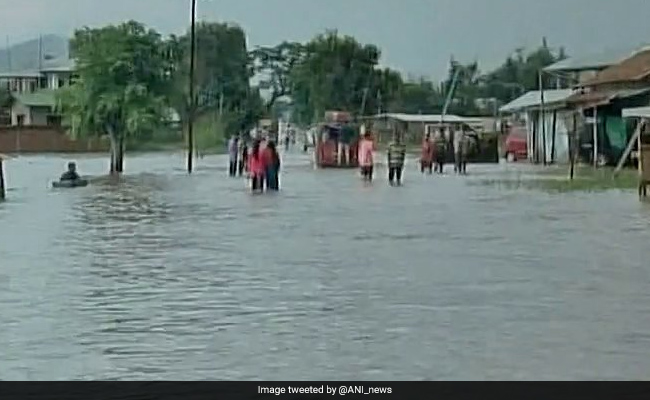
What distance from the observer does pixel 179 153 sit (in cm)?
3378

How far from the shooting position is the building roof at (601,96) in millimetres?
30344

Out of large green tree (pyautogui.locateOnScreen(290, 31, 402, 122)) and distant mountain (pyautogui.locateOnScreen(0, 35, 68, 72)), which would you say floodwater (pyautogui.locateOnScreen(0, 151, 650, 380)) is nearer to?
distant mountain (pyautogui.locateOnScreen(0, 35, 68, 72))

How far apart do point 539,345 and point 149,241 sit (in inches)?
264

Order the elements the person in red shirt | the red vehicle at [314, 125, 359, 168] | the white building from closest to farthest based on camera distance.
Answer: the person in red shirt < the white building < the red vehicle at [314, 125, 359, 168]

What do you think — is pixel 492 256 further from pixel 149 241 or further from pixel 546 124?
pixel 546 124

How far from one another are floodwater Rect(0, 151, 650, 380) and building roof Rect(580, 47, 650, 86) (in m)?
13.1

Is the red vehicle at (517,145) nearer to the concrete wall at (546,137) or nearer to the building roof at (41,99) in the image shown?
the concrete wall at (546,137)

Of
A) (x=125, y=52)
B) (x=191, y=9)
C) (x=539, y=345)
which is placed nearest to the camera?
(x=539, y=345)

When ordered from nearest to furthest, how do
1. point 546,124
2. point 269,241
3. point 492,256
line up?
1. point 492,256
2. point 269,241
3. point 546,124

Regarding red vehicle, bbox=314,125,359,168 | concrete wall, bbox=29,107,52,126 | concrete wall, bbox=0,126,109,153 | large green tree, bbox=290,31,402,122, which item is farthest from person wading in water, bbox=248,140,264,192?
red vehicle, bbox=314,125,359,168

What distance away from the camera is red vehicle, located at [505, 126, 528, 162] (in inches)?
1534

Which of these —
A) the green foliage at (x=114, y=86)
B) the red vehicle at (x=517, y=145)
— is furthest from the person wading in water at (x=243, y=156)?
the red vehicle at (x=517, y=145)

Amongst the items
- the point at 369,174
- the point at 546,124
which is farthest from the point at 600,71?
the point at 369,174
